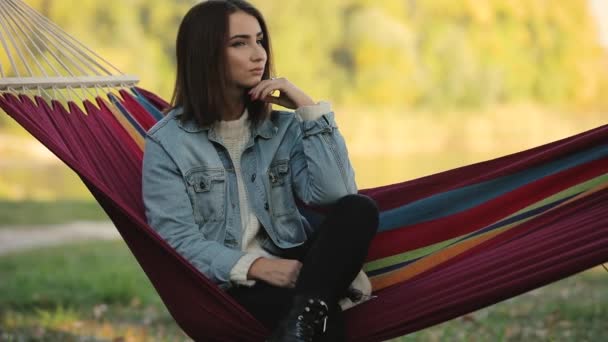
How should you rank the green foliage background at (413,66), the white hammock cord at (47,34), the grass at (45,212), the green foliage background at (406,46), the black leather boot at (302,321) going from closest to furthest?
the black leather boot at (302,321), the white hammock cord at (47,34), the grass at (45,212), the green foliage background at (413,66), the green foliage background at (406,46)

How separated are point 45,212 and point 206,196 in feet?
21.7

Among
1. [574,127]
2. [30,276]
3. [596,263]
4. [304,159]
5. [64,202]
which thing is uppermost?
[304,159]

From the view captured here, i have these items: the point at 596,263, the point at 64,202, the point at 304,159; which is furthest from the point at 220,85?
the point at 64,202

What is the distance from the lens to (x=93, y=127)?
230 centimetres

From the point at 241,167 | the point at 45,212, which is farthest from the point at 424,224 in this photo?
the point at 45,212

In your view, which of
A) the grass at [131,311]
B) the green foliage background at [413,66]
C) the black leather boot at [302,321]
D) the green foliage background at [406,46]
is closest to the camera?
the black leather boot at [302,321]

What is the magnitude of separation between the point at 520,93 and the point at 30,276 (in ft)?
44.1

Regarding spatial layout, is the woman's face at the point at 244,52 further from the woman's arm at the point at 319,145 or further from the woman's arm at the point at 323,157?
the woman's arm at the point at 323,157

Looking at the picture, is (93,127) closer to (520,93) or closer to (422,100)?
(422,100)

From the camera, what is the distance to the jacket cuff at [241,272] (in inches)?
75.5

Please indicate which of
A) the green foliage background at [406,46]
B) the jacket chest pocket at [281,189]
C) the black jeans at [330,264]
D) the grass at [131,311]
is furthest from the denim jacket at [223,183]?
the green foliage background at [406,46]

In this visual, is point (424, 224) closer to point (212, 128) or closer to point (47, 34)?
point (212, 128)

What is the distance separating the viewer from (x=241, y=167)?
6.90 ft

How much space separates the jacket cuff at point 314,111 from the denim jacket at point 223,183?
1cm
